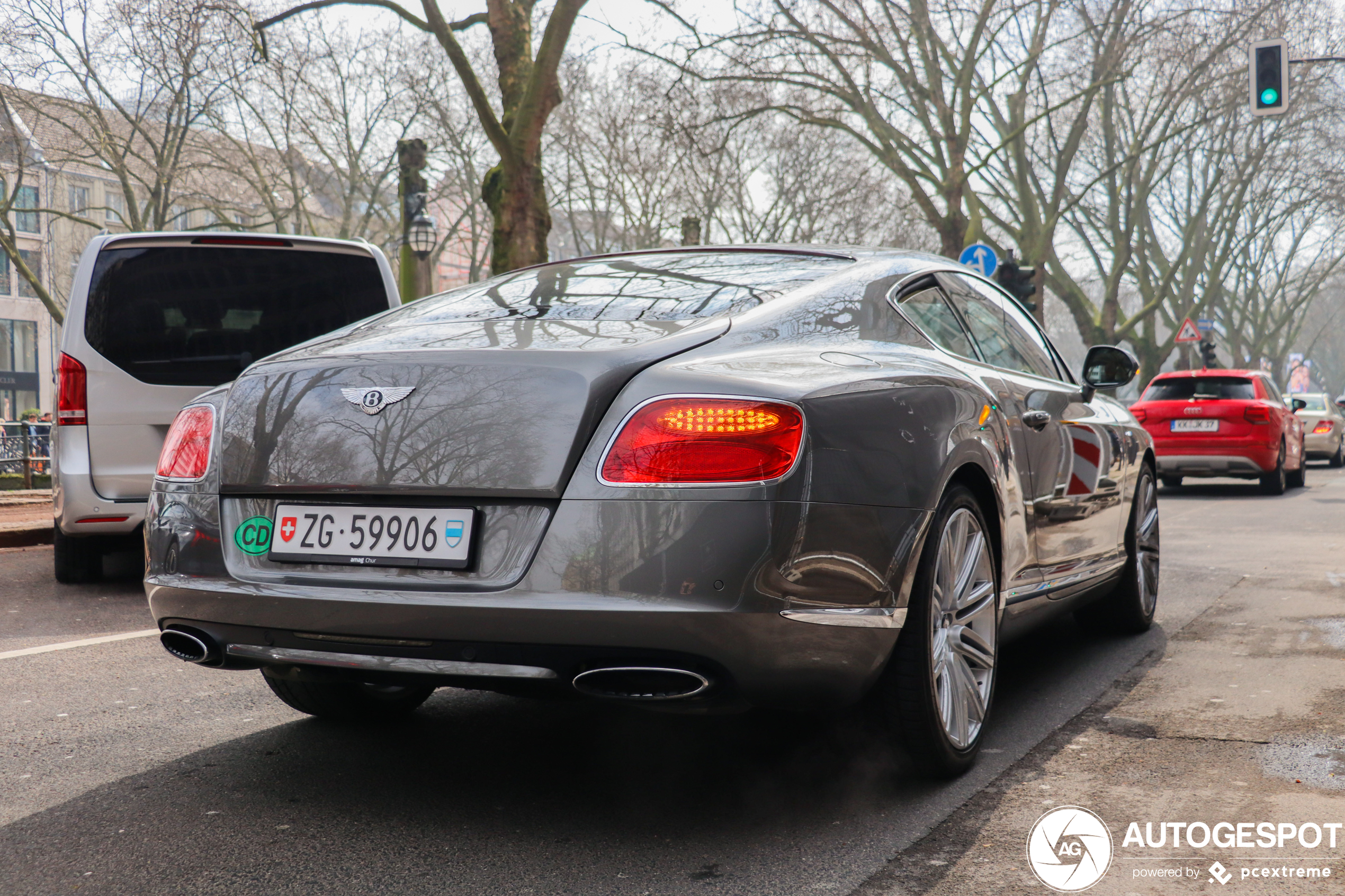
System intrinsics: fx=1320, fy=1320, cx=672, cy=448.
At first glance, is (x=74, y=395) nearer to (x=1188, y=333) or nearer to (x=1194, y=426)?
(x=1194, y=426)

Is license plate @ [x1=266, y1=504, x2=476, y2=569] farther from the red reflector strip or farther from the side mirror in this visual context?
the red reflector strip

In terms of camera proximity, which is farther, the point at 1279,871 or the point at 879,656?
the point at 879,656

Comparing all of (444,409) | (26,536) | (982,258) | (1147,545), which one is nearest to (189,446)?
(444,409)

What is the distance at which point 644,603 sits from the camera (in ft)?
8.73

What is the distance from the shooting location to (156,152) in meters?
28.5

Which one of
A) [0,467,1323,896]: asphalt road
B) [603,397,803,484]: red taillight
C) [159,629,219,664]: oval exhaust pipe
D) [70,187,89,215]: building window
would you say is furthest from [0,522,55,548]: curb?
[70,187,89,215]: building window

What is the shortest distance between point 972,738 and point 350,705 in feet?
6.00

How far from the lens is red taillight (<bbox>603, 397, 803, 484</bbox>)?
2717mm

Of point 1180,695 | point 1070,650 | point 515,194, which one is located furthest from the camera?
point 515,194

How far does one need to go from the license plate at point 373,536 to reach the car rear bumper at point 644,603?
0.03 m

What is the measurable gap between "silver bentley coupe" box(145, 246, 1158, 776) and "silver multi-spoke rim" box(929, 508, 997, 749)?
0.01 metres

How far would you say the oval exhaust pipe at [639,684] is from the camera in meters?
2.72

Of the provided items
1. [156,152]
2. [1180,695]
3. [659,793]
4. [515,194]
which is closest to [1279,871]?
[659,793]

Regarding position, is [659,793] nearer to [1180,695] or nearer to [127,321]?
[1180,695]
